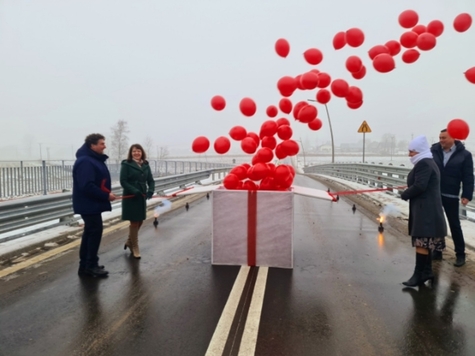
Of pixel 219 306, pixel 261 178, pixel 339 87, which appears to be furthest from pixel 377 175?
pixel 219 306

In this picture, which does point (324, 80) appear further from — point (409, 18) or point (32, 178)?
point (32, 178)

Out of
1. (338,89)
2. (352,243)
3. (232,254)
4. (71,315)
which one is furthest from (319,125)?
(71,315)

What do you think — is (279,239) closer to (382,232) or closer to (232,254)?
(232,254)

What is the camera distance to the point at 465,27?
5.77 meters

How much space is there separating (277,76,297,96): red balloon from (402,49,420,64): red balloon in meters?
1.94

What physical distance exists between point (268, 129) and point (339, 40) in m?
2.18

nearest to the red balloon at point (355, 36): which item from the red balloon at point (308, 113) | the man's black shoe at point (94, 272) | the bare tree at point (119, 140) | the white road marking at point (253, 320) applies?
the red balloon at point (308, 113)

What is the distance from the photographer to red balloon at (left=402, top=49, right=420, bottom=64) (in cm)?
638

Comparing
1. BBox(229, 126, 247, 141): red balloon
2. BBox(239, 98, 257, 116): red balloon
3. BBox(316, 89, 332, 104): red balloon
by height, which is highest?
BBox(316, 89, 332, 104): red balloon

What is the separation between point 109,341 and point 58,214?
505 centimetres

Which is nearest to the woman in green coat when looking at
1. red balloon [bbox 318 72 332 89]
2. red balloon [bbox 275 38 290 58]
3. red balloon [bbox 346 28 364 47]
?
red balloon [bbox 275 38 290 58]

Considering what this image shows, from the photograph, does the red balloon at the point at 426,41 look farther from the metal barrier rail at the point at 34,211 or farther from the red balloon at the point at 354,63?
the metal barrier rail at the point at 34,211

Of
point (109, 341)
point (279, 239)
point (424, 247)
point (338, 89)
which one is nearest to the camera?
point (109, 341)

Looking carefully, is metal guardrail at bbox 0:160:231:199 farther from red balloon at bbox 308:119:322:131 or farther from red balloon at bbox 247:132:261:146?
red balloon at bbox 308:119:322:131
